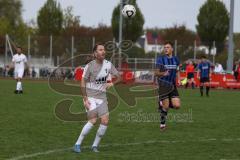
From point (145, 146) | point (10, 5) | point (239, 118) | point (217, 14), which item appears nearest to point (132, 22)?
point (217, 14)

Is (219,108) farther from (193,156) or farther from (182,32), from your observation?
(182,32)

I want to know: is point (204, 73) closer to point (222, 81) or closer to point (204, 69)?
point (204, 69)

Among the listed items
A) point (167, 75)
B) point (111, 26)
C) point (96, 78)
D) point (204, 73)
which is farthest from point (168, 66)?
point (111, 26)

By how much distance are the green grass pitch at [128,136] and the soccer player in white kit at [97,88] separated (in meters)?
0.51

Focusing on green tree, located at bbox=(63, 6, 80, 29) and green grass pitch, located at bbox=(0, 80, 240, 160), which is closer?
green grass pitch, located at bbox=(0, 80, 240, 160)

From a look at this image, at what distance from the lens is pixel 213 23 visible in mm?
57625

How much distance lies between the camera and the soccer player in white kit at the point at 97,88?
419 inches

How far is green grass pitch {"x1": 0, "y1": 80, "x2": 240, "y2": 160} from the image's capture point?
10102 millimetres

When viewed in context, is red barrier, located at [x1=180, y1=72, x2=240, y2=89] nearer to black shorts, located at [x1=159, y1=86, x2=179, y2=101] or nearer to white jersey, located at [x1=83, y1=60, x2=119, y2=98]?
black shorts, located at [x1=159, y1=86, x2=179, y2=101]

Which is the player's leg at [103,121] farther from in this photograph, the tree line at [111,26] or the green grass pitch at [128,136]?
the tree line at [111,26]

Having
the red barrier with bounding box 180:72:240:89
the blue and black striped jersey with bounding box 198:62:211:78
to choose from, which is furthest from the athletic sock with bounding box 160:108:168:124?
the red barrier with bounding box 180:72:240:89

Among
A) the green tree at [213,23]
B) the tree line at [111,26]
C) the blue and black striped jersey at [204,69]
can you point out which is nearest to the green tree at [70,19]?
the tree line at [111,26]

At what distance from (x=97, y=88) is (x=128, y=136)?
7.20 feet

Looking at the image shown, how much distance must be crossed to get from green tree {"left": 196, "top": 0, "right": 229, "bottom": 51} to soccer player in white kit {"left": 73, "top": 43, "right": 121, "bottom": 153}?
4670 cm
